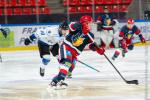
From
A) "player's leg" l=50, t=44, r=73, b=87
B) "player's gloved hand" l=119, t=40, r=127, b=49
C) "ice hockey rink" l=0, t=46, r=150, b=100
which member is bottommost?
"ice hockey rink" l=0, t=46, r=150, b=100

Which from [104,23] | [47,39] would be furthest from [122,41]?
[47,39]

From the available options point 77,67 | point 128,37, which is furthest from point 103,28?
→ point 77,67

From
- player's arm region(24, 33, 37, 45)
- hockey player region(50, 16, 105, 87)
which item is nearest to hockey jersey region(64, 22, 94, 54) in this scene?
hockey player region(50, 16, 105, 87)

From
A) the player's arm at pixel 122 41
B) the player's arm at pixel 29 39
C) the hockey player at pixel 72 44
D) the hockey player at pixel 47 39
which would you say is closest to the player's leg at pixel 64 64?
the hockey player at pixel 72 44

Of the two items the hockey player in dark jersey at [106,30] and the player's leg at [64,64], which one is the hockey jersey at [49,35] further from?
the hockey player in dark jersey at [106,30]

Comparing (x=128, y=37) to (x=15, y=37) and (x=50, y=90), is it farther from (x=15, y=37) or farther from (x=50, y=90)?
(x=50, y=90)

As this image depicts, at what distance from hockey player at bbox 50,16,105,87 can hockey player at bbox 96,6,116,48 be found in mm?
9683

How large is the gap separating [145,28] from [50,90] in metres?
11.1

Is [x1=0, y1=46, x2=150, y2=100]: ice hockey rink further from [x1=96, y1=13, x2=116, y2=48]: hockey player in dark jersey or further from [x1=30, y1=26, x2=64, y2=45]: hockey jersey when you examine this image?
[x1=96, y1=13, x2=116, y2=48]: hockey player in dark jersey

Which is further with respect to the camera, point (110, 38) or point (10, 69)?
point (110, 38)

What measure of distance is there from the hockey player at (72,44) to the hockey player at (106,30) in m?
9.68

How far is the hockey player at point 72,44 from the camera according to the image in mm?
7023

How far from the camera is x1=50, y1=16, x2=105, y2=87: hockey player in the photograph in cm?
702

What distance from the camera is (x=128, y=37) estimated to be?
13.0m
